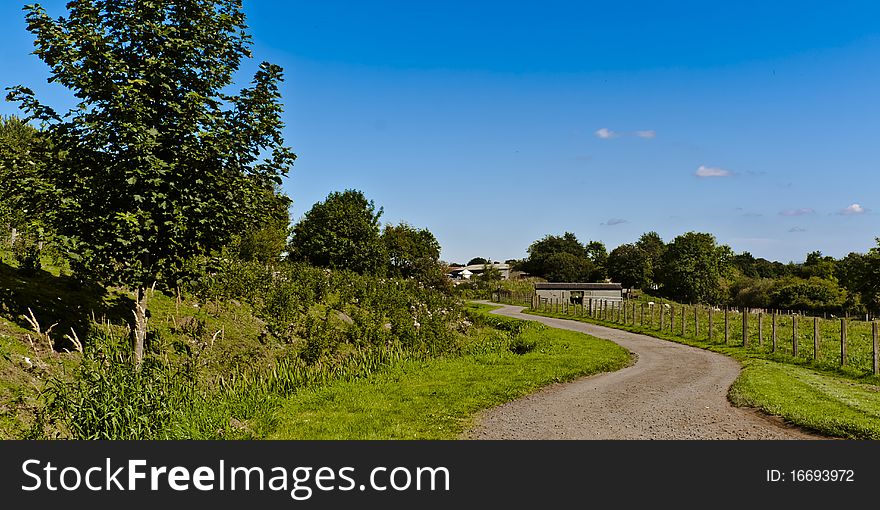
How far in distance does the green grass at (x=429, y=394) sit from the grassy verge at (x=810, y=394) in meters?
4.80

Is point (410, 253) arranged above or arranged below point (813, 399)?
above

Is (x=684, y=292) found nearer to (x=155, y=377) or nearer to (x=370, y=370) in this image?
(x=370, y=370)

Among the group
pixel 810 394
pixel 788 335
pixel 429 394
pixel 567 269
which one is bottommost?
pixel 429 394

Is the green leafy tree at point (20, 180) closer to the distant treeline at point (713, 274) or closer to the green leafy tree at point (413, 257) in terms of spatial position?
the green leafy tree at point (413, 257)

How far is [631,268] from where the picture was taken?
11369 cm

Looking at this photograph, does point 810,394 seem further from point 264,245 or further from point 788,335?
point 264,245

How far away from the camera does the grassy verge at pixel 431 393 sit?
10.5 meters

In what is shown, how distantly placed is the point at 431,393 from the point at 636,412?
4.81 metres

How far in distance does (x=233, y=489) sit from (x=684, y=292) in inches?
4211

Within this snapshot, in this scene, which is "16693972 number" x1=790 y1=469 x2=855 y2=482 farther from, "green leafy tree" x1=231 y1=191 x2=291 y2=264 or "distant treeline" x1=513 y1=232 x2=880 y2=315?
"distant treeline" x1=513 y1=232 x2=880 y2=315

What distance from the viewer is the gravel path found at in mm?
10539

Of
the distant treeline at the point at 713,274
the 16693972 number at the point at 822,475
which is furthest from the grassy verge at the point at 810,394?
the distant treeline at the point at 713,274

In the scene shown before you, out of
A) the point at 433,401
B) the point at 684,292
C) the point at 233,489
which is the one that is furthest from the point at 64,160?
the point at 684,292

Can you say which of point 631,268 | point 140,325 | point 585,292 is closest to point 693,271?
point 631,268
